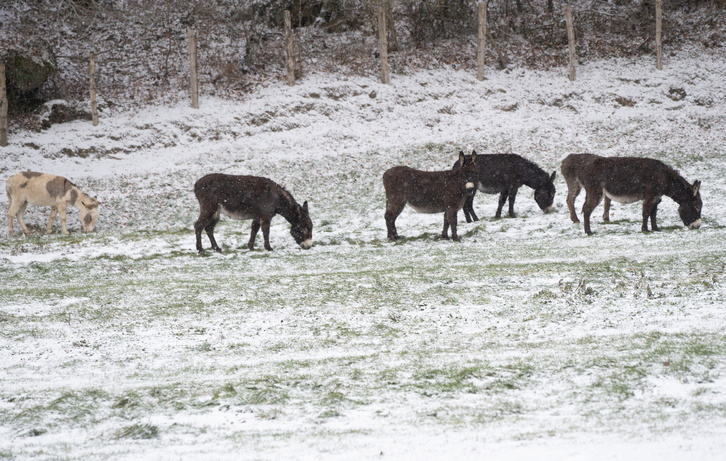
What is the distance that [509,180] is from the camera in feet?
57.7

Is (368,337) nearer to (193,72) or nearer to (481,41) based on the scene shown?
(193,72)

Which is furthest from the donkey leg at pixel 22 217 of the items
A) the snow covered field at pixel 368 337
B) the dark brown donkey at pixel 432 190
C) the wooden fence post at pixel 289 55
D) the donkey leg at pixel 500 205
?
the wooden fence post at pixel 289 55

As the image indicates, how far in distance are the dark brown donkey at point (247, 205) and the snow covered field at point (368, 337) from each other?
25.4 inches

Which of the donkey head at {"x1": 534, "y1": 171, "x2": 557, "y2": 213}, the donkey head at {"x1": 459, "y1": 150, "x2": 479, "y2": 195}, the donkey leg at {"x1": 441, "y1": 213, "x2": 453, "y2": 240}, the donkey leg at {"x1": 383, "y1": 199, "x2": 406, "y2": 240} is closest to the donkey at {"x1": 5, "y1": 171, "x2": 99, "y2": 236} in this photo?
the donkey leg at {"x1": 383, "y1": 199, "x2": 406, "y2": 240}

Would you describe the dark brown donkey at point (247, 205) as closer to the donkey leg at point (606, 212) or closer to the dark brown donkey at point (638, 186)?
the dark brown donkey at point (638, 186)

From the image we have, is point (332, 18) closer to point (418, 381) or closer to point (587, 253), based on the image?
point (587, 253)

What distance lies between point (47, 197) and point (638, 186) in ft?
54.6

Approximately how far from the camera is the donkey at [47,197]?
18656 millimetres

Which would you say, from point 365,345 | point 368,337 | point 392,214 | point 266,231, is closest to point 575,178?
point 392,214

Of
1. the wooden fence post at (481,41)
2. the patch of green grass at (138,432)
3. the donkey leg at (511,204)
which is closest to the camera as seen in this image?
the patch of green grass at (138,432)

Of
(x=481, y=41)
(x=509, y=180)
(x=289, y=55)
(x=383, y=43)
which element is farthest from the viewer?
(x=481, y=41)

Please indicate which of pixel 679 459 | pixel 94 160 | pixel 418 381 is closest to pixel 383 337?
pixel 418 381

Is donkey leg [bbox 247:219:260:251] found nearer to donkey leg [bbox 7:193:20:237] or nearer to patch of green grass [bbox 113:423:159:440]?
donkey leg [bbox 7:193:20:237]

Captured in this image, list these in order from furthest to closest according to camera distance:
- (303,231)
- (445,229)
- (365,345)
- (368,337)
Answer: (445,229) < (303,231) < (368,337) < (365,345)
